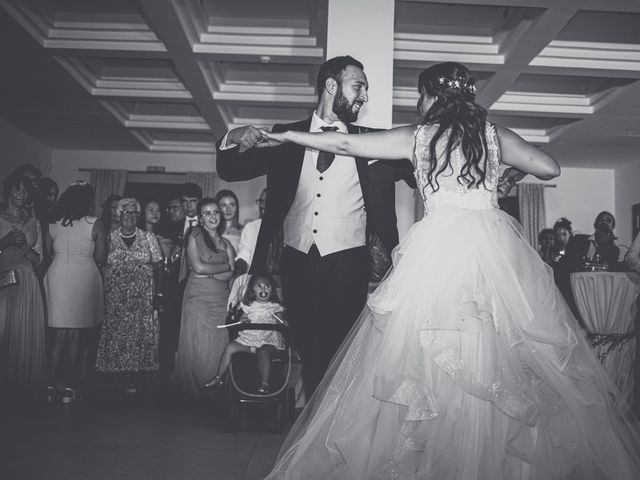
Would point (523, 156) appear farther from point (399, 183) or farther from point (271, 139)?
point (399, 183)

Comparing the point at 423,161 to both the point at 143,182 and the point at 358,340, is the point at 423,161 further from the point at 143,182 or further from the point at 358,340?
the point at 143,182

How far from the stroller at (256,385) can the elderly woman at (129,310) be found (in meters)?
0.92

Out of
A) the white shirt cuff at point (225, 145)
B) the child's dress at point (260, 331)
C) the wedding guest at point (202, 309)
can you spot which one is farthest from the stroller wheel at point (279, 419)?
the white shirt cuff at point (225, 145)

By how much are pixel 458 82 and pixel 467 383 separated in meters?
1.02

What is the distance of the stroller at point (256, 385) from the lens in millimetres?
3330

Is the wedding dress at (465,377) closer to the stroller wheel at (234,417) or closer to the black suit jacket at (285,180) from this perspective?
the black suit jacket at (285,180)

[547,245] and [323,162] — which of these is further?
[547,245]

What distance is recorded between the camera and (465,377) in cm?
169

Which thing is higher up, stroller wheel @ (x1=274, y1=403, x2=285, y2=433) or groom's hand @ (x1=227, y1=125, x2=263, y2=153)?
groom's hand @ (x1=227, y1=125, x2=263, y2=153)

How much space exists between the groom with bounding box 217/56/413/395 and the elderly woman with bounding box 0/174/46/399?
2.13m

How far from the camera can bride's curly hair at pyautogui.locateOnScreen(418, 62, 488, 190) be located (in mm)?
→ 1975

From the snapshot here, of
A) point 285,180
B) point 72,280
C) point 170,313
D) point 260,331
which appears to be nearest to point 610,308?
point 260,331

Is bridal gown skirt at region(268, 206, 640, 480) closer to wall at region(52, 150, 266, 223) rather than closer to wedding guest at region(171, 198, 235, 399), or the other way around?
wedding guest at region(171, 198, 235, 399)

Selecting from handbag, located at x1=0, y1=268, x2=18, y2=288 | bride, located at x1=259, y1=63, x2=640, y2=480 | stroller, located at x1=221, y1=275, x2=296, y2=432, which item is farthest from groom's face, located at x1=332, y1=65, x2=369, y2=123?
handbag, located at x1=0, y1=268, x2=18, y2=288
